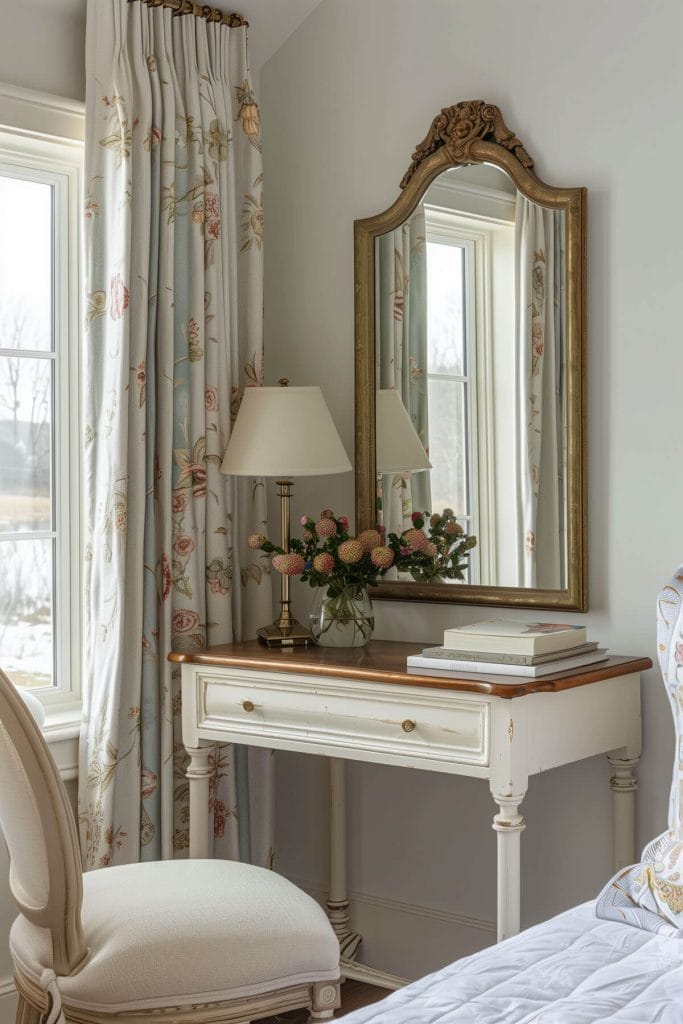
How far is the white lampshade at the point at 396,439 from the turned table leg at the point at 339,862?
766 millimetres

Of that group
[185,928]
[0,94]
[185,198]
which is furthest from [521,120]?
A: [185,928]

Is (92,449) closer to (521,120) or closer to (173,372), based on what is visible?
(173,372)

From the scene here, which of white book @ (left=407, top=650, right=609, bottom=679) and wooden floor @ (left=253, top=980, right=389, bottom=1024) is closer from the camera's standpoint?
white book @ (left=407, top=650, right=609, bottom=679)

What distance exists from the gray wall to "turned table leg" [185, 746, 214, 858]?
21.4 inches

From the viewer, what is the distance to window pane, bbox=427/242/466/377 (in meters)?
2.77

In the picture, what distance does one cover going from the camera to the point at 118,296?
2.71 metres

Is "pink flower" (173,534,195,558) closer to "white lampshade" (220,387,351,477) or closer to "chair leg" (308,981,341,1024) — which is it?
"white lampshade" (220,387,351,477)

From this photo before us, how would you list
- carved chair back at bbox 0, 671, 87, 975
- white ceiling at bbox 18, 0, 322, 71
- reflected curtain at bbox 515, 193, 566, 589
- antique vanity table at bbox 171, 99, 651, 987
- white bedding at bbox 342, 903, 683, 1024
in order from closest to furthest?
white bedding at bbox 342, 903, 683, 1024
carved chair back at bbox 0, 671, 87, 975
antique vanity table at bbox 171, 99, 651, 987
reflected curtain at bbox 515, 193, 566, 589
white ceiling at bbox 18, 0, 322, 71

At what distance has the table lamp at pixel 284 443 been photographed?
8.96 ft

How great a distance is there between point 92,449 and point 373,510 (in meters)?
0.71

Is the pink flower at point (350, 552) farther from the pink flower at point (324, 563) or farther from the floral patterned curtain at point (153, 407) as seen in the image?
the floral patterned curtain at point (153, 407)

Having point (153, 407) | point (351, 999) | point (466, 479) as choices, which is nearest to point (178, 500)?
point (153, 407)

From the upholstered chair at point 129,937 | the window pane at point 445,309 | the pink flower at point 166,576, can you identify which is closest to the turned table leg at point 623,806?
→ the upholstered chair at point 129,937

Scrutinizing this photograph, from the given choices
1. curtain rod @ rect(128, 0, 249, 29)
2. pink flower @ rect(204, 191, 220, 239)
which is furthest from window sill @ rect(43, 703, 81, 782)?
curtain rod @ rect(128, 0, 249, 29)
